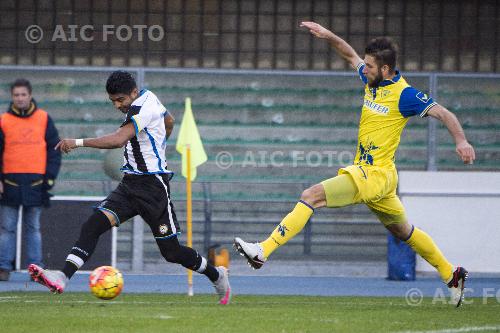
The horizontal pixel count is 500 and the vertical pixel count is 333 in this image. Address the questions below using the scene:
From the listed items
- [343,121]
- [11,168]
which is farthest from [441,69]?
[11,168]

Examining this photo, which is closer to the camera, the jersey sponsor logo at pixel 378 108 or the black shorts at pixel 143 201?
the black shorts at pixel 143 201

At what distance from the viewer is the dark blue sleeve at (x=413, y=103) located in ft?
34.6

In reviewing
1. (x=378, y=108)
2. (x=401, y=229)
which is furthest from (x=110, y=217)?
(x=401, y=229)

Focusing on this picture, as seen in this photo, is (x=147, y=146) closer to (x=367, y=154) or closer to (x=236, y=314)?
(x=236, y=314)

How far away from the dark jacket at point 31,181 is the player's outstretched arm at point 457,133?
5.49m

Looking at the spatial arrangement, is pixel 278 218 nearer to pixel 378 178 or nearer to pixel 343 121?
pixel 343 121

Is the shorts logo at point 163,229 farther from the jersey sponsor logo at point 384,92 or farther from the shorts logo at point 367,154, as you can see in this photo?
the jersey sponsor logo at point 384,92

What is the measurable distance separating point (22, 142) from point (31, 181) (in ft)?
1.46

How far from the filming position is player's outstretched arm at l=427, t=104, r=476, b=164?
9828 mm

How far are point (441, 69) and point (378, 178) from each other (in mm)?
7595

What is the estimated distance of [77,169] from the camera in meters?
16.5

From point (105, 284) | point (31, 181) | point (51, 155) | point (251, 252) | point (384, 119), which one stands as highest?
point (384, 119)

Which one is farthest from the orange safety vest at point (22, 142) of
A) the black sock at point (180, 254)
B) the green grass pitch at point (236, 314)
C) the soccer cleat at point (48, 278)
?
the soccer cleat at point (48, 278)

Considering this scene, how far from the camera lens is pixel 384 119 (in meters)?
10.8
